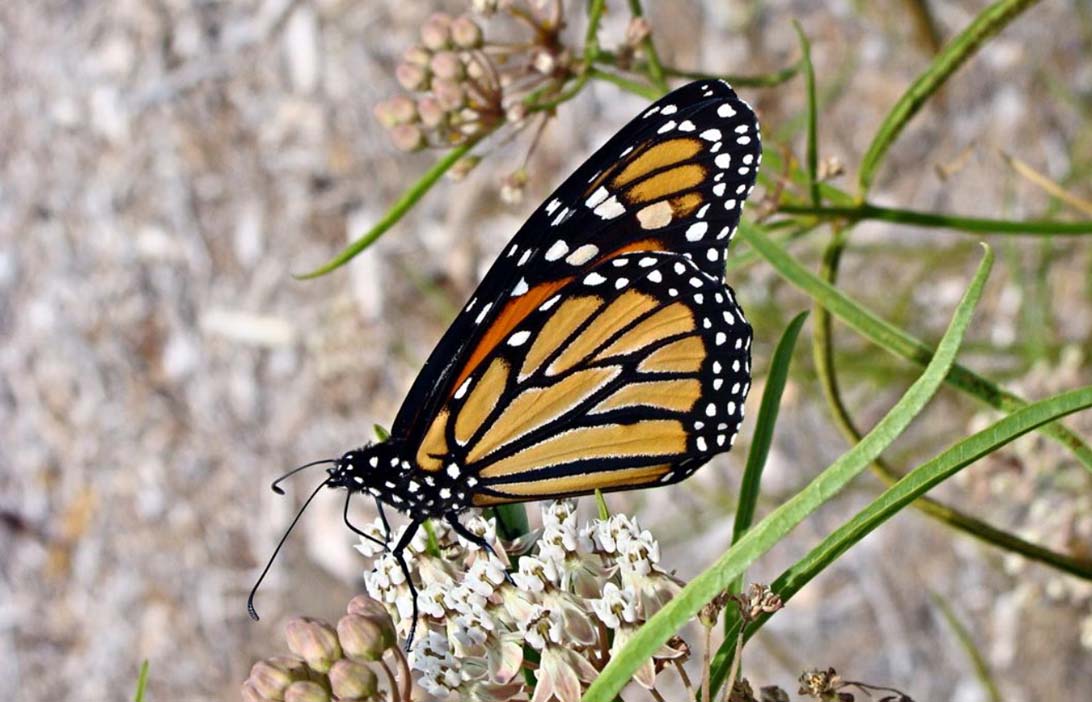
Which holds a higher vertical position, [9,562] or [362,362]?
[362,362]

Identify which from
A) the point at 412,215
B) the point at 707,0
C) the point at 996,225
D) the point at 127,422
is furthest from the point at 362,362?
the point at 996,225

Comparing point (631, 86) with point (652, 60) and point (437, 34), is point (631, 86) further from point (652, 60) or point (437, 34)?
point (437, 34)

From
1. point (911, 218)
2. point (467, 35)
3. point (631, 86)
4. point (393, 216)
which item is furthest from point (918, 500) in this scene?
point (467, 35)

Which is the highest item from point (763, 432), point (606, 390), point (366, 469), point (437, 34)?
point (437, 34)

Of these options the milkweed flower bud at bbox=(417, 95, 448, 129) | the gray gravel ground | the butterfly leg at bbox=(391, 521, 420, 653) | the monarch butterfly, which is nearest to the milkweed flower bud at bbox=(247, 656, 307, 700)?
the butterfly leg at bbox=(391, 521, 420, 653)

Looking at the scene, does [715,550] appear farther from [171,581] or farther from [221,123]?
[221,123]

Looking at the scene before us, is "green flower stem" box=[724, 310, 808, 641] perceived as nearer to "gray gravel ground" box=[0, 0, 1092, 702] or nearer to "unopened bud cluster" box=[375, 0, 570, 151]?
"unopened bud cluster" box=[375, 0, 570, 151]
